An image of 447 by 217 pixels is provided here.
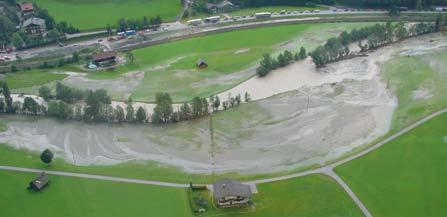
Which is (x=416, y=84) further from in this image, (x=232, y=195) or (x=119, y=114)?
(x=119, y=114)

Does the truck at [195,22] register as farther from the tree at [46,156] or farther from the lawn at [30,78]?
the tree at [46,156]

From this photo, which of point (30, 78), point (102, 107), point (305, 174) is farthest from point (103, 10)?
point (305, 174)

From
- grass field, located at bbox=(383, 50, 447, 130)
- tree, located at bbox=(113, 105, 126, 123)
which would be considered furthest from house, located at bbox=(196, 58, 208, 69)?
grass field, located at bbox=(383, 50, 447, 130)

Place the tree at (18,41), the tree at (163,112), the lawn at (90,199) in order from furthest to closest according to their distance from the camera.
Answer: the tree at (18,41) < the tree at (163,112) < the lawn at (90,199)

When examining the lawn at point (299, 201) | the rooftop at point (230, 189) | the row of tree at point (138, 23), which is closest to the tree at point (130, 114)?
the rooftop at point (230, 189)

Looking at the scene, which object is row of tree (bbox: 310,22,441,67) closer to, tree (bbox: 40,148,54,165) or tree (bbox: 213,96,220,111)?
tree (bbox: 213,96,220,111)

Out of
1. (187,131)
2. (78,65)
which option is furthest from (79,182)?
(78,65)
